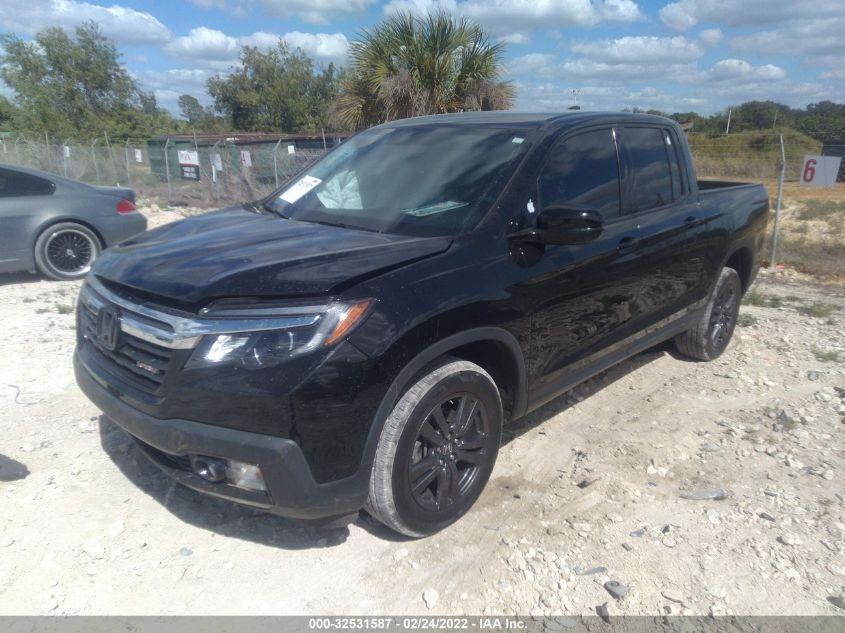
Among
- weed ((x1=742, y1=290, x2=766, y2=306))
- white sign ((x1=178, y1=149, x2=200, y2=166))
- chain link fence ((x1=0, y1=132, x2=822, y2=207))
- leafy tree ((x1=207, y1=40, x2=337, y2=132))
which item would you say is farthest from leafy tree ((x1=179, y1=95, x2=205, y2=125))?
weed ((x1=742, y1=290, x2=766, y2=306))

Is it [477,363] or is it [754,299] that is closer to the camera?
[477,363]

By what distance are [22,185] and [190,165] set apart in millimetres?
8743

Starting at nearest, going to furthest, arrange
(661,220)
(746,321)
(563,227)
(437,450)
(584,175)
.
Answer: (437,450) < (563,227) < (584,175) < (661,220) < (746,321)

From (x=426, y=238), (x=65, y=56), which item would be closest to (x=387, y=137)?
(x=426, y=238)

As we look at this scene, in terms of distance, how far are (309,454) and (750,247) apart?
466 cm

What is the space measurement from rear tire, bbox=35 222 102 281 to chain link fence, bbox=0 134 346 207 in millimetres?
4759

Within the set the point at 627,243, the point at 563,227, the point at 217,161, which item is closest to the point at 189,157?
the point at 217,161

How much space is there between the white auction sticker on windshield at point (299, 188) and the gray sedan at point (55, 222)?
4393mm

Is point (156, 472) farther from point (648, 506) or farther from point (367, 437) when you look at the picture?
point (648, 506)

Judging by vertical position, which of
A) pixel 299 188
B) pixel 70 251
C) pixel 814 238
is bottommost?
pixel 814 238

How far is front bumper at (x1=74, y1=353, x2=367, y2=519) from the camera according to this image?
2.36 metres

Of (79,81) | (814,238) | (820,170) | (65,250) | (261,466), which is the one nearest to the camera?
(261,466)

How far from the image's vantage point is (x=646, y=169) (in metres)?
4.24

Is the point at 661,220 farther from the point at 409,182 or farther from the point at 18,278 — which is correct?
the point at 18,278
